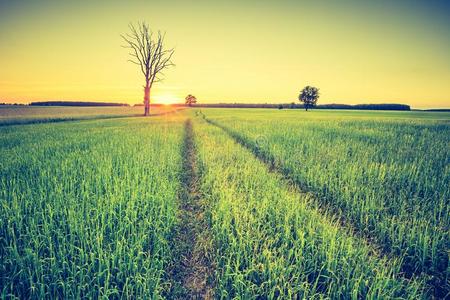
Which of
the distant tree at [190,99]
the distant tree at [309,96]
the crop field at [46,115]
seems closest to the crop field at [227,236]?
the crop field at [46,115]

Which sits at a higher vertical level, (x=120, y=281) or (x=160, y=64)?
(x=160, y=64)

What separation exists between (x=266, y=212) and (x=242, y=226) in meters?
0.60

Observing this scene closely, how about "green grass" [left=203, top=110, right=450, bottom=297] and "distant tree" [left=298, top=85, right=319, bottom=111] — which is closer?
"green grass" [left=203, top=110, right=450, bottom=297]

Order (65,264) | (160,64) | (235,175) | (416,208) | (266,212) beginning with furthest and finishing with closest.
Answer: (160,64) < (235,175) < (416,208) < (266,212) < (65,264)

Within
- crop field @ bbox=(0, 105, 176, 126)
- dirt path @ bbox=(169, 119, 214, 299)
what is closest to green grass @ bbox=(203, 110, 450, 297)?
dirt path @ bbox=(169, 119, 214, 299)

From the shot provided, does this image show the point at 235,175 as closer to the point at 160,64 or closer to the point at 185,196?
the point at 185,196

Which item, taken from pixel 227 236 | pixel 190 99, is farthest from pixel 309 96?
pixel 227 236

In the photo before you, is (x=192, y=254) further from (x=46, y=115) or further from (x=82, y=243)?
(x=46, y=115)

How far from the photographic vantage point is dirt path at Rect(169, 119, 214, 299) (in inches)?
99.6

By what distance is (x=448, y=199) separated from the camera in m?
4.52

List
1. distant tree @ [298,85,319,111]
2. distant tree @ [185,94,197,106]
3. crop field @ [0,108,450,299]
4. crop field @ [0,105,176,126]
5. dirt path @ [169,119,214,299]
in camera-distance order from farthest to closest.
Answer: distant tree @ [185,94,197,106] < distant tree @ [298,85,319,111] < crop field @ [0,105,176,126] < dirt path @ [169,119,214,299] < crop field @ [0,108,450,299]

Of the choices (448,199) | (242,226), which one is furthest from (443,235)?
(242,226)

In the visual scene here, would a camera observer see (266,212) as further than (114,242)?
Yes

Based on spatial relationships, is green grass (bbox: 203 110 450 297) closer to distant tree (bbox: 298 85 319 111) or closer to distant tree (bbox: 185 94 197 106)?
distant tree (bbox: 298 85 319 111)
